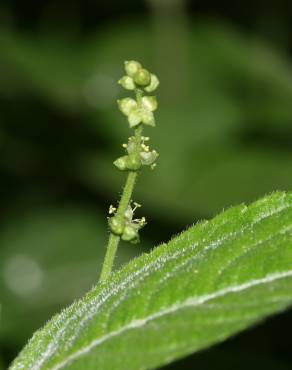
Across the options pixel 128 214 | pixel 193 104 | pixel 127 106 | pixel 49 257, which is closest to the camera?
pixel 127 106

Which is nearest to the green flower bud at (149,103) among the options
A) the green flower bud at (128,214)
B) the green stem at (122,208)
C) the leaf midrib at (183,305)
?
the green stem at (122,208)

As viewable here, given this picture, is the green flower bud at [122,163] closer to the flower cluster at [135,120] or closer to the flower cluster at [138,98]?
the flower cluster at [135,120]

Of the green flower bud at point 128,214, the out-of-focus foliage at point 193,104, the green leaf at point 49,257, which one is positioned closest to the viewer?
the green flower bud at point 128,214

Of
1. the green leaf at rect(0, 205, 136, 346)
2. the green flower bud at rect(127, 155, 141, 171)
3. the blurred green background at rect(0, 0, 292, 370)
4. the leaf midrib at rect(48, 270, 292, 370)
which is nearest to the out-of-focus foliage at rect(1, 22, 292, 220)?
the blurred green background at rect(0, 0, 292, 370)

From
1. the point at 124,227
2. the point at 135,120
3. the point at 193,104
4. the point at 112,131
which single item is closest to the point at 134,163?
the point at 135,120

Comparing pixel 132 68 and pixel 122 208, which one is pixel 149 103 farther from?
pixel 122 208

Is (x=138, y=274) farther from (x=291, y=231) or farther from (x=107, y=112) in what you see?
(x=107, y=112)
